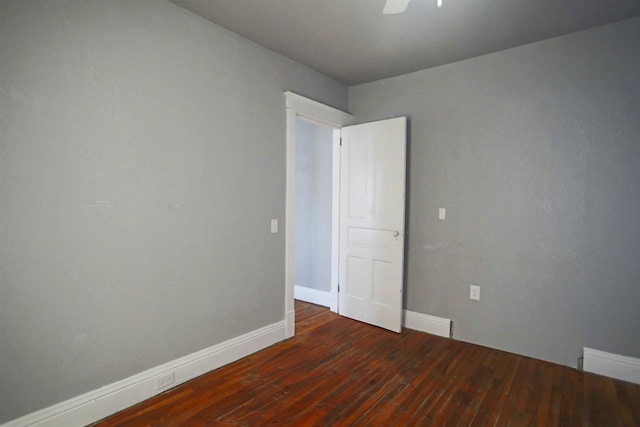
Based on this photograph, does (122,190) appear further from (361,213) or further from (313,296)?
(313,296)

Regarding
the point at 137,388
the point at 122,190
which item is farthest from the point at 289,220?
the point at 137,388

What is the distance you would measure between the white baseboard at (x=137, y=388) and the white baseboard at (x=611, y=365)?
8.44 ft

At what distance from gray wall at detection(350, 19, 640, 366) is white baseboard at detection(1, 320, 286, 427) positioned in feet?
5.87

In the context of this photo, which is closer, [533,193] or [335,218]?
[533,193]

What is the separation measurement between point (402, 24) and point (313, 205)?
2.34 metres

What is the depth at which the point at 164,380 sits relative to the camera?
86.7 inches

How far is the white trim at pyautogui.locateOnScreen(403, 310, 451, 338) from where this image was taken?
3.19 metres

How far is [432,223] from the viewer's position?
10.8 feet

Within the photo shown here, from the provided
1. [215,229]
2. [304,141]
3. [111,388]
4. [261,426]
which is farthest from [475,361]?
[304,141]

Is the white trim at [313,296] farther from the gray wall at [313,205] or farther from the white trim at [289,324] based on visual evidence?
the white trim at [289,324]

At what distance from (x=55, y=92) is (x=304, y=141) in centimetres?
282

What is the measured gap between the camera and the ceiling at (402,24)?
2.17 meters

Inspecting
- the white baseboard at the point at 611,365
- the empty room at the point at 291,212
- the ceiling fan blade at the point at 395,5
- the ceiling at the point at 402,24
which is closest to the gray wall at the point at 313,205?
the empty room at the point at 291,212

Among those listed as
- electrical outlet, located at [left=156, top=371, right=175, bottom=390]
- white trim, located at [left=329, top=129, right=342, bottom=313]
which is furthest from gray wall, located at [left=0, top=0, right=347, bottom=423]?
white trim, located at [left=329, top=129, right=342, bottom=313]
